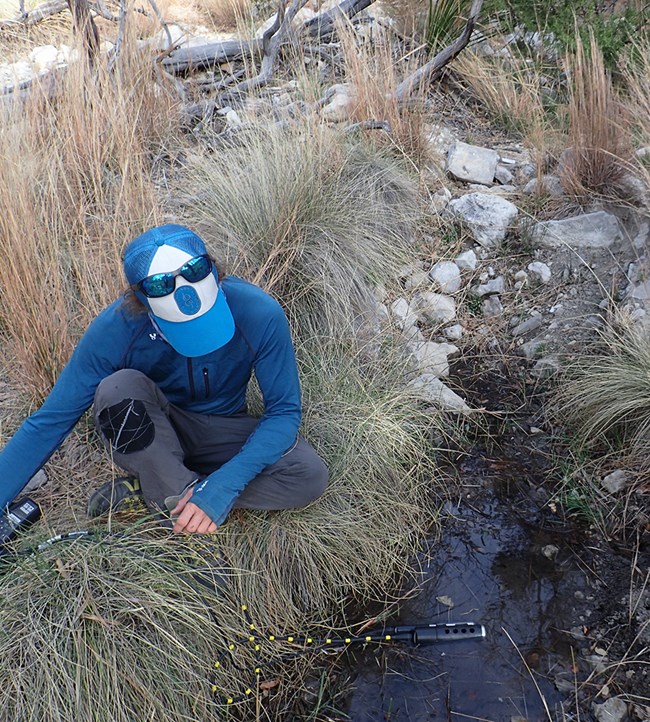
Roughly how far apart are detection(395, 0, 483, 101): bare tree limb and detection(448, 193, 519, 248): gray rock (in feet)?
2.64

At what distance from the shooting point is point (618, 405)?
278 cm

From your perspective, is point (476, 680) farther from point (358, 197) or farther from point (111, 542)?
point (358, 197)

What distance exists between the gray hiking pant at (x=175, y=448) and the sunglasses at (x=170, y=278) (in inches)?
12.3

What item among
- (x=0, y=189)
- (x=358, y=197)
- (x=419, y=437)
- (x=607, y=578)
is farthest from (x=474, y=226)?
(x=0, y=189)

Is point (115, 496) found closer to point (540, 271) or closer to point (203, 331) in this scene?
point (203, 331)

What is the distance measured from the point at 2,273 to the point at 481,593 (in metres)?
2.11

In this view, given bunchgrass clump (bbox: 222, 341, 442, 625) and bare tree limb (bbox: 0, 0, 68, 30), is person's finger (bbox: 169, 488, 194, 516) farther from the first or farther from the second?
bare tree limb (bbox: 0, 0, 68, 30)

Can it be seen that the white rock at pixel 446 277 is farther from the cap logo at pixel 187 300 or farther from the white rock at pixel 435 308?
the cap logo at pixel 187 300

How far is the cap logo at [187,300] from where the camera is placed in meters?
2.02

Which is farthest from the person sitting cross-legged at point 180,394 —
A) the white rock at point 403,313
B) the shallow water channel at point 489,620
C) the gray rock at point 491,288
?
the gray rock at point 491,288

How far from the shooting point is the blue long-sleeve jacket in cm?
212

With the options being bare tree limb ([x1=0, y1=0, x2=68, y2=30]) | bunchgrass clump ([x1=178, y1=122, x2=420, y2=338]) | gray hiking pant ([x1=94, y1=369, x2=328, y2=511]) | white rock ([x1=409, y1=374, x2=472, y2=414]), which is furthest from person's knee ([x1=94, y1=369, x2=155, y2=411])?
bare tree limb ([x1=0, y1=0, x2=68, y2=30])

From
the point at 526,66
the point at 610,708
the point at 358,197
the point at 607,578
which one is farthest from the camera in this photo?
the point at 526,66

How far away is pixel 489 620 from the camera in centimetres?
247
